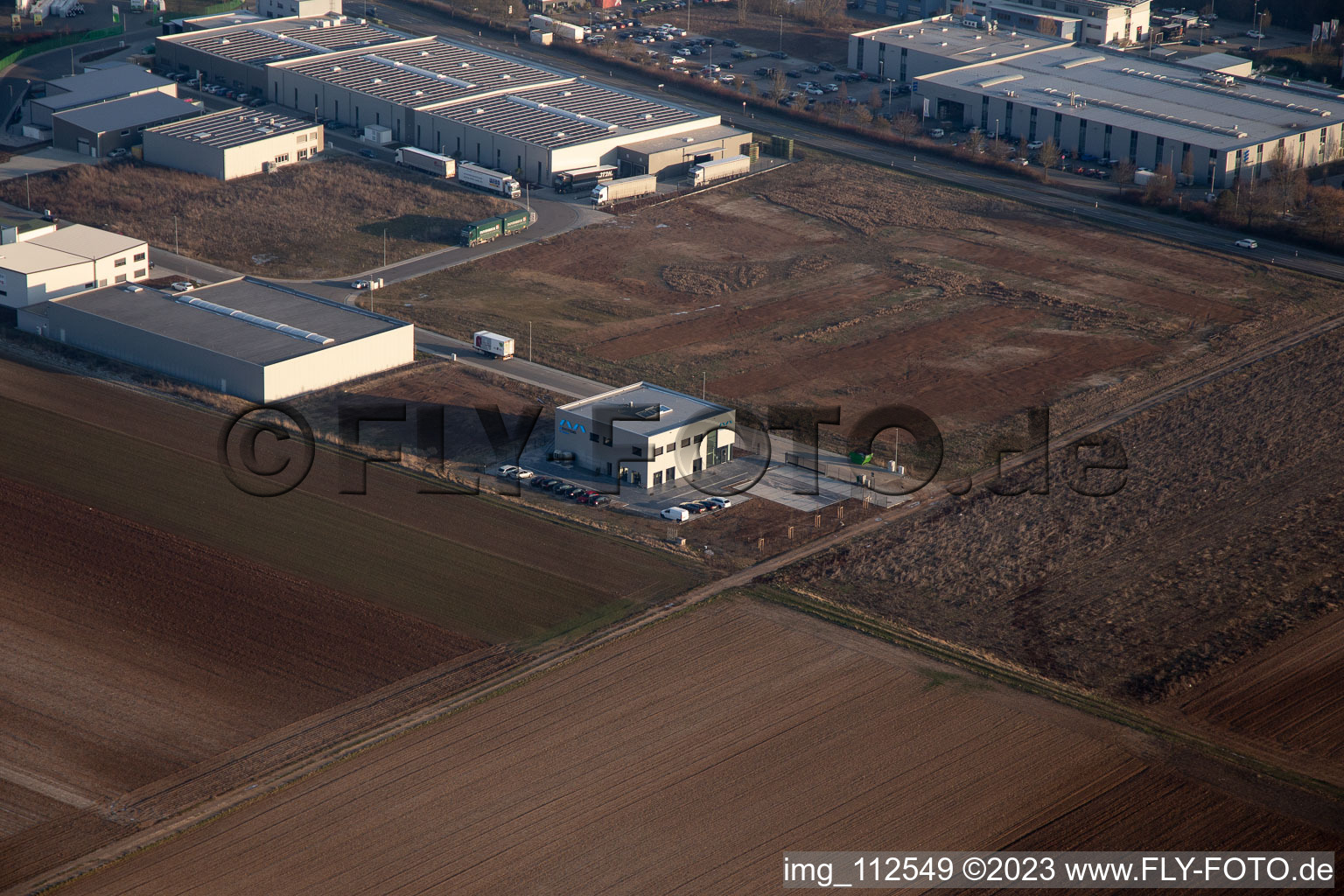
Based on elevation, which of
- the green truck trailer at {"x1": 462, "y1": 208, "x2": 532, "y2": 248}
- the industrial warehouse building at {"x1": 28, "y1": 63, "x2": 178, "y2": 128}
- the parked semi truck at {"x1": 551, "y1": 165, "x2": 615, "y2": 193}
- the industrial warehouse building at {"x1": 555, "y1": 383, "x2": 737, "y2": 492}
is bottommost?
the industrial warehouse building at {"x1": 555, "y1": 383, "x2": 737, "y2": 492}

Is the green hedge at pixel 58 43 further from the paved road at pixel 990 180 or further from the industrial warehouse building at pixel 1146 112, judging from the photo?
the industrial warehouse building at pixel 1146 112

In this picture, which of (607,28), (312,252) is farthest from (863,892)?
(607,28)

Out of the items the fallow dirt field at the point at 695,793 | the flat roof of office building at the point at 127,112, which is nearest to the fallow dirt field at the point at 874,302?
the fallow dirt field at the point at 695,793

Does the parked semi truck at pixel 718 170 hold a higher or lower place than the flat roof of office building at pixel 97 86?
lower

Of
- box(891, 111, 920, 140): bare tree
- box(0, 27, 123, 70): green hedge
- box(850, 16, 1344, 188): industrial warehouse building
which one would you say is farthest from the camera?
box(0, 27, 123, 70): green hedge

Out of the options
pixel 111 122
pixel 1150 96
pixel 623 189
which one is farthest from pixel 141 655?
pixel 1150 96

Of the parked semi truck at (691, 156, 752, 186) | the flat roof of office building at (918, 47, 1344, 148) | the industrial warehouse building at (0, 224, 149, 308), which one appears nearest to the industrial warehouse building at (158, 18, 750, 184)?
the parked semi truck at (691, 156, 752, 186)

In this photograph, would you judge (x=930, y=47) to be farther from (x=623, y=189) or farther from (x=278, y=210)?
(x=278, y=210)

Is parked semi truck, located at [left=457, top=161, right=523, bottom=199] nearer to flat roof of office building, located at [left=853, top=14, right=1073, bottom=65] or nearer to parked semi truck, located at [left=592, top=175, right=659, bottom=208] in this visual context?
parked semi truck, located at [left=592, top=175, right=659, bottom=208]
